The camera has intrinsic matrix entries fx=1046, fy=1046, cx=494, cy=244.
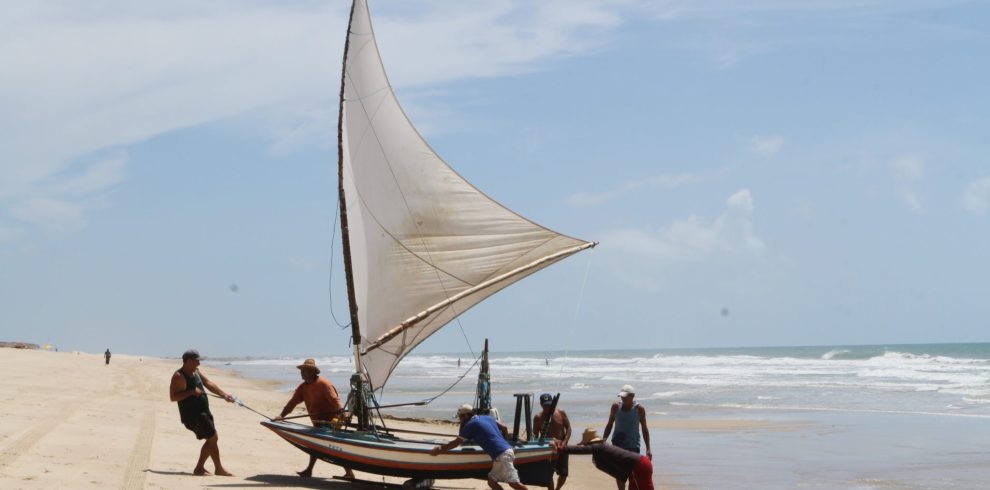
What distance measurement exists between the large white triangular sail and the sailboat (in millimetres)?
13

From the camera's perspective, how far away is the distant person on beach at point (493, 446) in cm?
996

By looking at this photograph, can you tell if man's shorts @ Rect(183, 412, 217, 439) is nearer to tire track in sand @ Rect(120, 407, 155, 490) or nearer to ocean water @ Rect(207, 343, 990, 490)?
tire track in sand @ Rect(120, 407, 155, 490)

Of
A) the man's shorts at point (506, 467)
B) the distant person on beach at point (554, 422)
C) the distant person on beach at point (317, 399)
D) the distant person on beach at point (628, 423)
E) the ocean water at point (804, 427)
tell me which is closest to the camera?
the man's shorts at point (506, 467)

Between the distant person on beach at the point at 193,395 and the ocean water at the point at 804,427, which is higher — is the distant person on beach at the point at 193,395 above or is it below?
above

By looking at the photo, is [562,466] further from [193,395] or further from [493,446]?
[193,395]

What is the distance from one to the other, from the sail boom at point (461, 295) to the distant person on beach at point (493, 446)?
273 cm

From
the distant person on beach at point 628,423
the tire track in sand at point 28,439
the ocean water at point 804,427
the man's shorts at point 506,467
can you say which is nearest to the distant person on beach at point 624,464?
the man's shorts at point 506,467

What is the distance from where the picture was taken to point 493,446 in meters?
10.0

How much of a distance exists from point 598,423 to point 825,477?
8916 millimetres

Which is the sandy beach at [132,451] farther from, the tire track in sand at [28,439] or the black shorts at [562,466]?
the black shorts at [562,466]

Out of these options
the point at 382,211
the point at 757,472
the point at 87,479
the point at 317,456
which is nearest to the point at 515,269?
the point at 382,211

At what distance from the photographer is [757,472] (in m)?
15.0

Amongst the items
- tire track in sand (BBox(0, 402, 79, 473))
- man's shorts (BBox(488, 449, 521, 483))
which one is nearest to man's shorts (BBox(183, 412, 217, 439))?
tire track in sand (BBox(0, 402, 79, 473))

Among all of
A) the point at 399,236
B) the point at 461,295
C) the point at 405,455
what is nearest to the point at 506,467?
the point at 405,455
